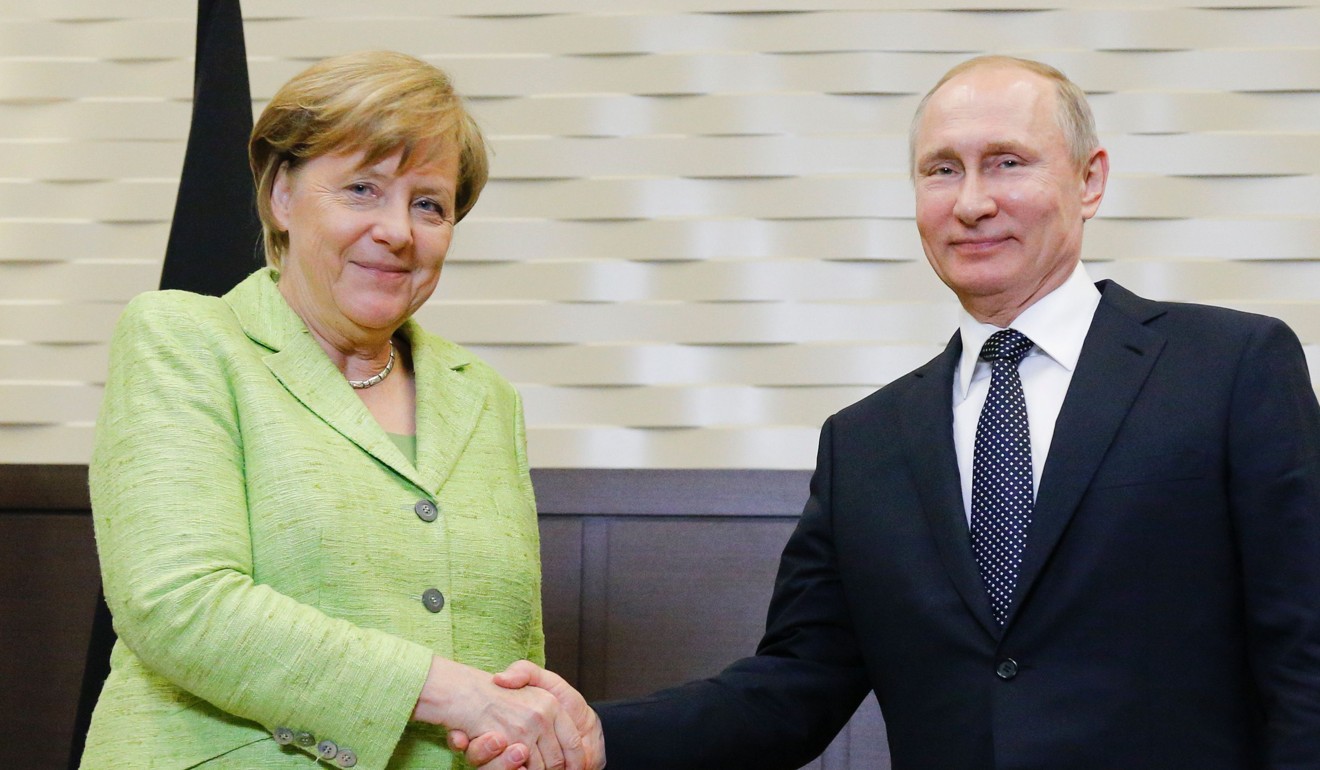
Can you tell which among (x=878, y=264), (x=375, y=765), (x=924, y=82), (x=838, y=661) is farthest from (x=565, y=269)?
(x=375, y=765)

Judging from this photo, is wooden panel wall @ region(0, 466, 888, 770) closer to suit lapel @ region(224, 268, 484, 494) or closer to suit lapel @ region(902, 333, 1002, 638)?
suit lapel @ region(902, 333, 1002, 638)

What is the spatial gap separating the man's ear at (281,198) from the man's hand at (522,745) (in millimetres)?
771

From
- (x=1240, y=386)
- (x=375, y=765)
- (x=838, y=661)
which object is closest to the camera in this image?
(x=375, y=765)

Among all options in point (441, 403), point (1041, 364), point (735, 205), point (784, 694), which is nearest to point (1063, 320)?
point (1041, 364)

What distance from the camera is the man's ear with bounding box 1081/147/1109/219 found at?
230 cm

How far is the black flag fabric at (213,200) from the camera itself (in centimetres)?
296

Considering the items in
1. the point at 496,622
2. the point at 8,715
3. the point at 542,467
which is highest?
the point at 496,622

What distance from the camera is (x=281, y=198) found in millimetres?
2182

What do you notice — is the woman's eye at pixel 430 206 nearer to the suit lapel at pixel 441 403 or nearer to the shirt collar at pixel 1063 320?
the suit lapel at pixel 441 403

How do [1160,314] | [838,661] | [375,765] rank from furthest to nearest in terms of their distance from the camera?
[838,661] → [1160,314] → [375,765]

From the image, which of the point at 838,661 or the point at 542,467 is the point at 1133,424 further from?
the point at 542,467

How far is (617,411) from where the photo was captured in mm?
3785

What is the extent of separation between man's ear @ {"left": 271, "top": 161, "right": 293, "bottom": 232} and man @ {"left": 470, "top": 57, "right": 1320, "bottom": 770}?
783 millimetres

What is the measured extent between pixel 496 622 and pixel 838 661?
750 millimetres
